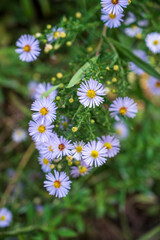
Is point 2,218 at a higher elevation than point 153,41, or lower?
lower

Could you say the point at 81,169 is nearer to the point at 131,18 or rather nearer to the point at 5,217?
the point at 5,217

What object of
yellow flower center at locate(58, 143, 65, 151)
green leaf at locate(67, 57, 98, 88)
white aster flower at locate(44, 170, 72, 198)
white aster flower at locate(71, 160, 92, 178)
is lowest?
white aster flower at locate(44, 170, 72, 198)

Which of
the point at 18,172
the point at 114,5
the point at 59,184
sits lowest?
the point at 59,184

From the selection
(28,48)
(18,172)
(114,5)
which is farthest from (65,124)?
(18,172)

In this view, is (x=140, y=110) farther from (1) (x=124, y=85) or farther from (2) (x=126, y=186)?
(1) (x=124, y=85)

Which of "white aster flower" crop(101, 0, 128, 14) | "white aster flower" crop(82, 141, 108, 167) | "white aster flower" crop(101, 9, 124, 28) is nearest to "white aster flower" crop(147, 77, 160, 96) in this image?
"white aster flower" crop(101, 9, 124, 28)

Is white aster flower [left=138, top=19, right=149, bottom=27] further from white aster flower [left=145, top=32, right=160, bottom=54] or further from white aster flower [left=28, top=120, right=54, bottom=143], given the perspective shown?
white aster flower [left=28, top=120, right=54, bottom=143]

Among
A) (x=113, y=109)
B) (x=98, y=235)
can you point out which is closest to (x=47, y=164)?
(x=113, y=109)
